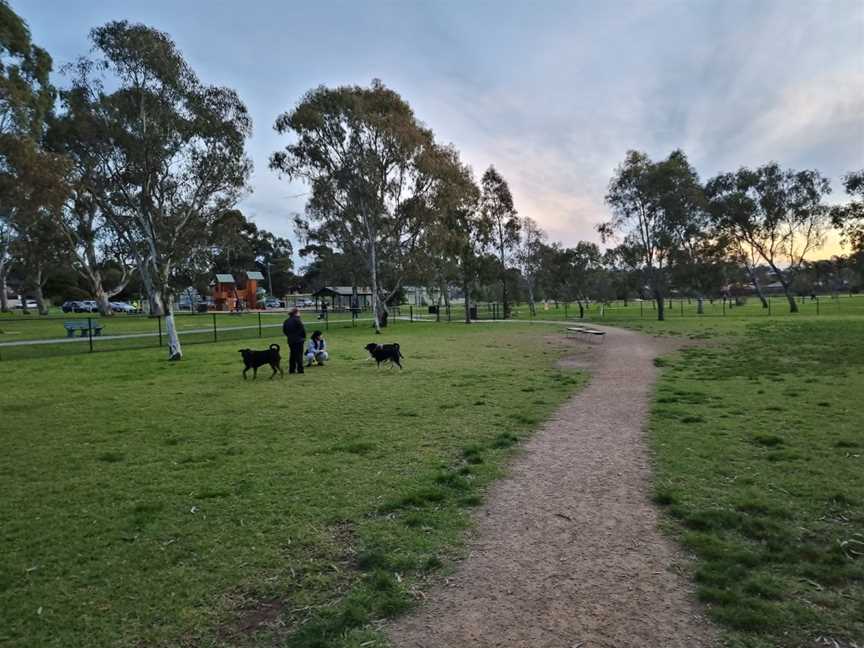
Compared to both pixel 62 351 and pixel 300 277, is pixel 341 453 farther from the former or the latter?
pixel 300 277

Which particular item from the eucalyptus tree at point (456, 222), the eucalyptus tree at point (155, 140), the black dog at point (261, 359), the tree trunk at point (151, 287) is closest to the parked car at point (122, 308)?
the tree trunk at point (151, 287)

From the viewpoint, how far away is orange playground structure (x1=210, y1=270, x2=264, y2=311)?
70.3 m

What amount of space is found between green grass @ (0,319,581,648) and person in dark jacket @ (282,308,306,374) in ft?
8.51

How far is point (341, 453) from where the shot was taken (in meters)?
6.41

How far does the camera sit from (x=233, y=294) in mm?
74438

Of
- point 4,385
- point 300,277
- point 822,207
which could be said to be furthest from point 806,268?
point 300,277

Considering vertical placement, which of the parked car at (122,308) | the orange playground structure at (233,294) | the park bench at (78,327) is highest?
the orange playground structure at (233,294)

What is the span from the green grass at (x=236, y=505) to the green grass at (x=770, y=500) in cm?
183

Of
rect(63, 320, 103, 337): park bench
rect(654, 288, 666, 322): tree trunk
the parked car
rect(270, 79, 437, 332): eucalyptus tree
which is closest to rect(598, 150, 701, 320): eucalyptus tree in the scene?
rect(654, 288, 666, 322): tree trunk

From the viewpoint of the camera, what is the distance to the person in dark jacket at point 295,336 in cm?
1313

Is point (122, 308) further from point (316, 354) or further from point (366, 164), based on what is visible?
point (316, 354)

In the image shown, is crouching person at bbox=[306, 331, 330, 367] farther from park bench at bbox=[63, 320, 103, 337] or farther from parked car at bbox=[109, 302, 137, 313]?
parked car at bbox=[109, 302, 137, 313]

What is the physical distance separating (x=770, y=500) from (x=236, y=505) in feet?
16.0

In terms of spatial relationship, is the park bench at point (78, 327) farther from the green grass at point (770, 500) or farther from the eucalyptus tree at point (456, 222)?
the green grass at point (770, 500)
